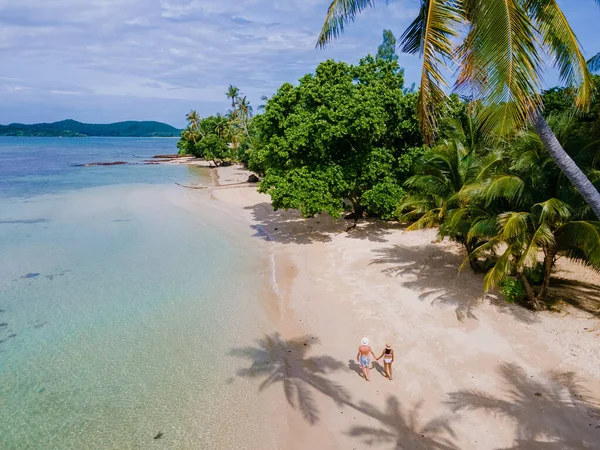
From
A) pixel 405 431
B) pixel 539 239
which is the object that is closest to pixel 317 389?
pixel 405 431

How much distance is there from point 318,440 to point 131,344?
666cm

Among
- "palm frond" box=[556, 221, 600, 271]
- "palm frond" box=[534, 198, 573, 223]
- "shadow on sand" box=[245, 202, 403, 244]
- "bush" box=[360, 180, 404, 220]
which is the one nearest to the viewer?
"palm frond" box=[556, 221, 600, 271]

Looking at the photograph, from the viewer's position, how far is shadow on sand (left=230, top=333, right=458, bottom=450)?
712 centimetres

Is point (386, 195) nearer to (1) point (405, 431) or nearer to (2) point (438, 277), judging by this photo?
(2) point (438, 277)

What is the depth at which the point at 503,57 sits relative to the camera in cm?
534

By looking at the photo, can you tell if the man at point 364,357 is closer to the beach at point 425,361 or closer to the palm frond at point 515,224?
the beach at point 425,361

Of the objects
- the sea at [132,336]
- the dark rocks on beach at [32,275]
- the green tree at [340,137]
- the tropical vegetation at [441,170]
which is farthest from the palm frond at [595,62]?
the dark rocks on beach at [32,275]

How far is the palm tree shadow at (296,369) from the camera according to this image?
8.30m

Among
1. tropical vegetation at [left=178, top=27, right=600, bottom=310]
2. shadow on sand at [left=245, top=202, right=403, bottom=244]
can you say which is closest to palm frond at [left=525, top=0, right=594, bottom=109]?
tropical vegetation at [left=178, top=27, right=600, bottom=310]

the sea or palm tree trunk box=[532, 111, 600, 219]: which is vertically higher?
palm tree trunk box=[532, 111, 600, 219]

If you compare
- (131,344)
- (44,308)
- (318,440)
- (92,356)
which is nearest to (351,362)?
(318,440)

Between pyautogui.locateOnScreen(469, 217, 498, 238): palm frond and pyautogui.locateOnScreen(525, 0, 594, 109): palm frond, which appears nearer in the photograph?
pyautogui.locateOnScreen(525, 0, 594, 109): palm frond

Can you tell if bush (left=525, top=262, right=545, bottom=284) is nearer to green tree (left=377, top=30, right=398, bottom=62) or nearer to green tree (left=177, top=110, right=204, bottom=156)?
green tree (left=377, top=30, right=398, bottom=62)

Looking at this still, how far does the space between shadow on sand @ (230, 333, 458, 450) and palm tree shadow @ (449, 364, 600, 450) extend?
3.23 ft
